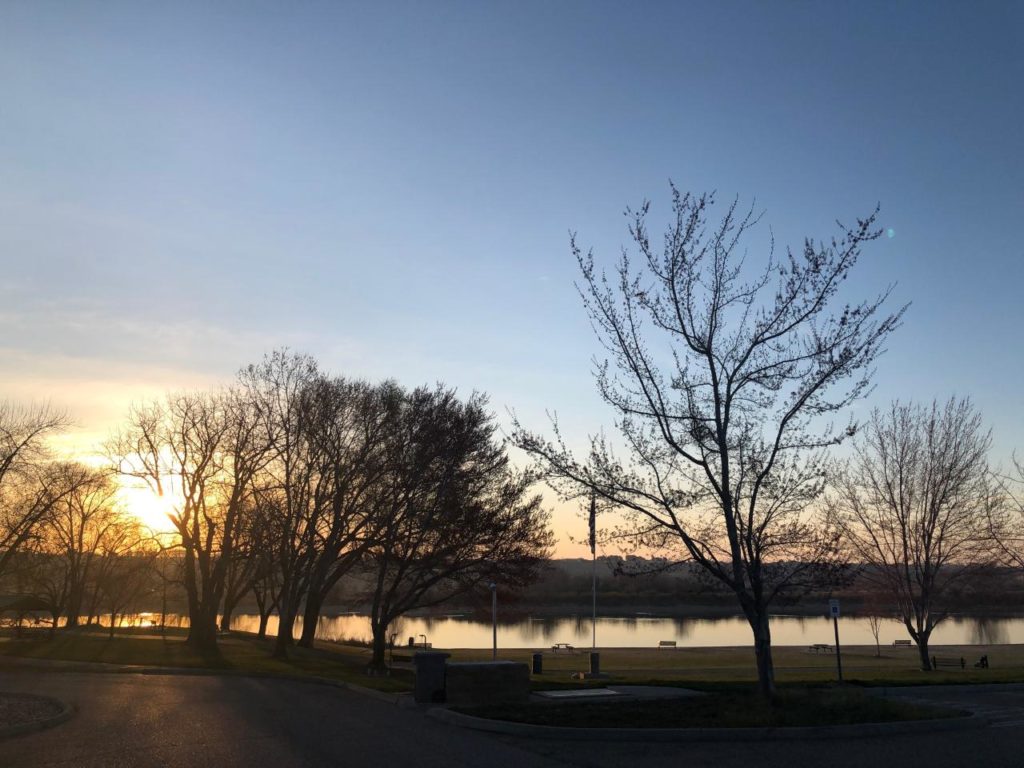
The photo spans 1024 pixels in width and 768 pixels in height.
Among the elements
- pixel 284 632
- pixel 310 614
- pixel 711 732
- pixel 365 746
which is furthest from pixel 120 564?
pixel 711 732

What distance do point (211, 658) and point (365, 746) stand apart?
19.8 meters

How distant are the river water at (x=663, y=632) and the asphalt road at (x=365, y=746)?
135 ft

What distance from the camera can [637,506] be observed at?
56.6 feet

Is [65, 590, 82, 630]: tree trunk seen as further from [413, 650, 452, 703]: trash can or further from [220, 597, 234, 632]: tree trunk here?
[413, 650, 452, 703]: trash can

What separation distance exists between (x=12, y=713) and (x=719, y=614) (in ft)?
354

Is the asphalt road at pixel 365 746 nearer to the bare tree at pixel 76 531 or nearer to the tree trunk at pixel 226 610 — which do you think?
the tree trunk at pixel 226 610

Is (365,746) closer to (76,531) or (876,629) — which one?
(876,629)

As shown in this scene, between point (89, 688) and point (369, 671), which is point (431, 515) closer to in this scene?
point (369, 671)

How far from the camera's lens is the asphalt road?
11.5 m

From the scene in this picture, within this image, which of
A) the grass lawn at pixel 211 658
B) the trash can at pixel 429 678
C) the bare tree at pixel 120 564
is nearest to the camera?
the trash can at pixel 429 678

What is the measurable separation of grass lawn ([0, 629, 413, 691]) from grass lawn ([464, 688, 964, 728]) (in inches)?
253

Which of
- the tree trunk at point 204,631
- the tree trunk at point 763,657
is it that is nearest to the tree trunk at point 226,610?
the tree trunk at point 204,631

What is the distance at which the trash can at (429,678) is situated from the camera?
1792 centimetres

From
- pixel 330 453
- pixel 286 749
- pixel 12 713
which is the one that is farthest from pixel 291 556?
pixel 286 749
